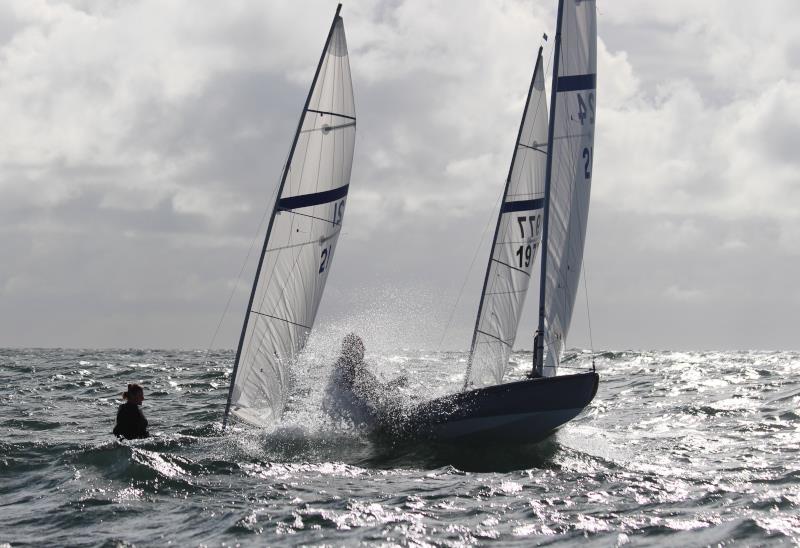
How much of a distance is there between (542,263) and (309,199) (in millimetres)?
4666

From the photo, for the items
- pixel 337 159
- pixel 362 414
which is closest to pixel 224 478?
pixel 362 414

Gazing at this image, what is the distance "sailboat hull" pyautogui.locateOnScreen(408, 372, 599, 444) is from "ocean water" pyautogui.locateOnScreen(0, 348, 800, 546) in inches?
13.8

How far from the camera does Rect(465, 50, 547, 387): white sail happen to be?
69.6 ft

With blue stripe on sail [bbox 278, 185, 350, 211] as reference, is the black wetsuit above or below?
below

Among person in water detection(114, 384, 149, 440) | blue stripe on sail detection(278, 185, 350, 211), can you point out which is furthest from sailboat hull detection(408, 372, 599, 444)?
person in water detection(114, 384, 149, 440)

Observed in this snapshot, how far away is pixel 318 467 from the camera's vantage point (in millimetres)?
15625

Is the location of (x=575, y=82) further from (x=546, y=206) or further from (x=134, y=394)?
(x=134, y=394)

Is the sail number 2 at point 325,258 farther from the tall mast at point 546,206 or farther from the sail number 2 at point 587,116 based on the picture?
the sail number 2 at point 587,116

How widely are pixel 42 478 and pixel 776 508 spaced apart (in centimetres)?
1052

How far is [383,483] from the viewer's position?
47.1 feet

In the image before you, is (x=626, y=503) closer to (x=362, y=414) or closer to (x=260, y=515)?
(x=260, y=515)

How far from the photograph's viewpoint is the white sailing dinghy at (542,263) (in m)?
17.2

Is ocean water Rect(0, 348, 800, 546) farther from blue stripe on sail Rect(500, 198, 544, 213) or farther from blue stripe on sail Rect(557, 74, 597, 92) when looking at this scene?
blue stripe on sail Rect(557, 74, 597, 92)

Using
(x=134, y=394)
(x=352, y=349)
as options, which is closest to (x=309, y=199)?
(x=352, y=349)
